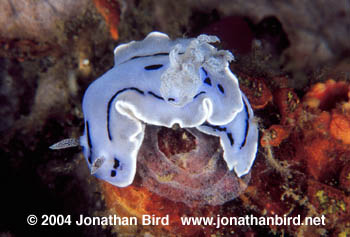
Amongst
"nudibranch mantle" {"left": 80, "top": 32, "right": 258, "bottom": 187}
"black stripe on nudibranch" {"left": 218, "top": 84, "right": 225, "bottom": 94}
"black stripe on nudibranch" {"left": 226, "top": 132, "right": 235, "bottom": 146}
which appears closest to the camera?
"nudibranch mantle" {"left": 80, "top": 32, "right": 258, "bottom": 187}

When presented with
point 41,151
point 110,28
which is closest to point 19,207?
point 41,151

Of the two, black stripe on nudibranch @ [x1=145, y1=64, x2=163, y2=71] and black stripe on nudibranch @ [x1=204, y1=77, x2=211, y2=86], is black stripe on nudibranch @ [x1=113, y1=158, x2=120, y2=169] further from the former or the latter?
black stripe on nudibranch @ [x1=204, y1=77, x2=211, y2=86]

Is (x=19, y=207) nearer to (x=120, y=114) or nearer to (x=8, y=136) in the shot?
(x=8, y=136)

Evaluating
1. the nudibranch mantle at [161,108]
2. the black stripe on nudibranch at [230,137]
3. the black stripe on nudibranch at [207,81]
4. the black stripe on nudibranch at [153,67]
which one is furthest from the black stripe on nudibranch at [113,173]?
the black stripe on nudibranch at [207,81]

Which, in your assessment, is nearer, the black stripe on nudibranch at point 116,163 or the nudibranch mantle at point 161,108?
the nudibranch mantle at point 161,108

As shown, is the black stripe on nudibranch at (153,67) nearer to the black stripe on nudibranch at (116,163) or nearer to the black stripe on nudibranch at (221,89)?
the black stripe on nudibranch at (221,89)

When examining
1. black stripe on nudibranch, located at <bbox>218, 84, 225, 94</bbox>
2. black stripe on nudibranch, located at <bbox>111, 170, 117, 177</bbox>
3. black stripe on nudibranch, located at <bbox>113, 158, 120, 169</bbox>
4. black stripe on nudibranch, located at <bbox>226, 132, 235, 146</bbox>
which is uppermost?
black stripe on nudibranch, located at <bbox>218, 84, 225, 94</bbox>

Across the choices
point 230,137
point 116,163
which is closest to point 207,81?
point 230,137

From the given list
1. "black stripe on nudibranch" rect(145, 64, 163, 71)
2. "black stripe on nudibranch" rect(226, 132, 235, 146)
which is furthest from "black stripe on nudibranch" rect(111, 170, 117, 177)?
"black stripe on nudibranch" rect(226, 132, 235, 146)
